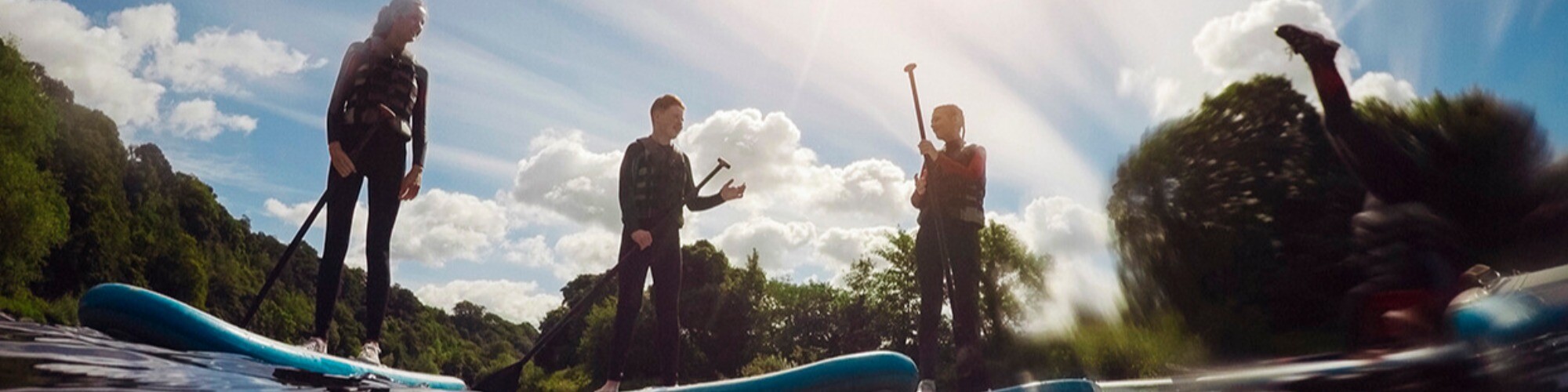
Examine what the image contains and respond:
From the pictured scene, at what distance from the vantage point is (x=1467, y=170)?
8.02 meters

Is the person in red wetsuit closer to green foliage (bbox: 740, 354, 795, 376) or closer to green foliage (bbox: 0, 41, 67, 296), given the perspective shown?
green foliage (bbox: 740, 354, 795, 376)

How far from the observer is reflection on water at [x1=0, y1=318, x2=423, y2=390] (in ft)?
7.29

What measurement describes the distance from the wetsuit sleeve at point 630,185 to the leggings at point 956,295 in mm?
1636

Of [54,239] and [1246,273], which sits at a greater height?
[54,239]

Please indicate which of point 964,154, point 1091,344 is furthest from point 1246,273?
point 964,154

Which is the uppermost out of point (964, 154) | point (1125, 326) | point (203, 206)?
point (203, 206)

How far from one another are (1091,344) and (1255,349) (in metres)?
2.04

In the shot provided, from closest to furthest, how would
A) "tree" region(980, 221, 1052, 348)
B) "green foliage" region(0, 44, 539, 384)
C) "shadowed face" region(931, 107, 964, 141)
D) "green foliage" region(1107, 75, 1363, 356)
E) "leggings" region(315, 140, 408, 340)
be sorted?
"leggings" region(315, 140, 408, 340) < "shadowed face" region(931, 107, 964, 141) < "green foliage" region(1107, 75, 1363, 356) < "tree" region(980, 221, 1052, 348) < "green foliage" region(0, 44, 539, 384)

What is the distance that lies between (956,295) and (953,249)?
0.89 ft

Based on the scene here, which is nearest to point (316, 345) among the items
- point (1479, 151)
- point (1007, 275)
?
point (1479, 151)

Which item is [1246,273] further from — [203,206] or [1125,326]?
[203,206]

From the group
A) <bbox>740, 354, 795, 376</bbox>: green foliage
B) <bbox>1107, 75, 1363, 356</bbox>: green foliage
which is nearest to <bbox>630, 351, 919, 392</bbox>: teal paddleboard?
<bbox>1107, 75, 1363, 356</bbox>: green foliage

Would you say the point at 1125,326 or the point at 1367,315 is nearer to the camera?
the point at 1367,315

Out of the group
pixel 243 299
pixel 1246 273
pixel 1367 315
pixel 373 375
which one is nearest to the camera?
pixel 1367 315
